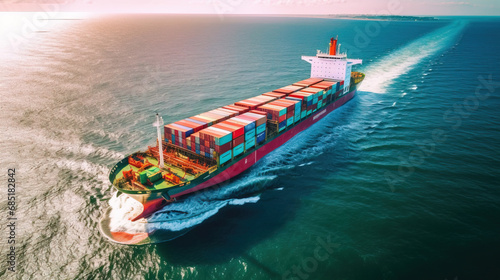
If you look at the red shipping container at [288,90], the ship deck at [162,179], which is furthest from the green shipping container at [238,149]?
the red shipping container at [288,90]

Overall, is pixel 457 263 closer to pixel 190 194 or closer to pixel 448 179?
pixel 448 179

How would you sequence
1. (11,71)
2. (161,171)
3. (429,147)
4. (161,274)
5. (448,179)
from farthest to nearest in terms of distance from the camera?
(11,71) → (429,147) → (448,179) → (161,171) → (161,274)

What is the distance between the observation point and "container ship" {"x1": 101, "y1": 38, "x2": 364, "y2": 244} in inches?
934

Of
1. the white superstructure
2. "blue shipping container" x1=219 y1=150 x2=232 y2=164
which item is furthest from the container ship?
the white superstructure

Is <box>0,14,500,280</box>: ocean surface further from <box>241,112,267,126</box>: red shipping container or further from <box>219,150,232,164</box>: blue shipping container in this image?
<box>241,112,267,126</box>: red shipping container

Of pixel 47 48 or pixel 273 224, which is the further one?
pixel 47 48

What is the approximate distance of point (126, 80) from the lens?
64.9m

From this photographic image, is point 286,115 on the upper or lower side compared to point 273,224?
upper

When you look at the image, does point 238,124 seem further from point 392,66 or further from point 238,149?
point 392,66

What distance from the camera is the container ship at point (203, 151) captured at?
2373 centimetres

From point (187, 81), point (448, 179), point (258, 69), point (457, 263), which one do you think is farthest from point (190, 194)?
point (258, 69)

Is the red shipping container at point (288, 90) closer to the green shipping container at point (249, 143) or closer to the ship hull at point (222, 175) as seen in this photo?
the ship hull at point (222, 175)

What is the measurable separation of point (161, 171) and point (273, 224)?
1144cm

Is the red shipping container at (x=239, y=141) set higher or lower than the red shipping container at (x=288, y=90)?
lower
